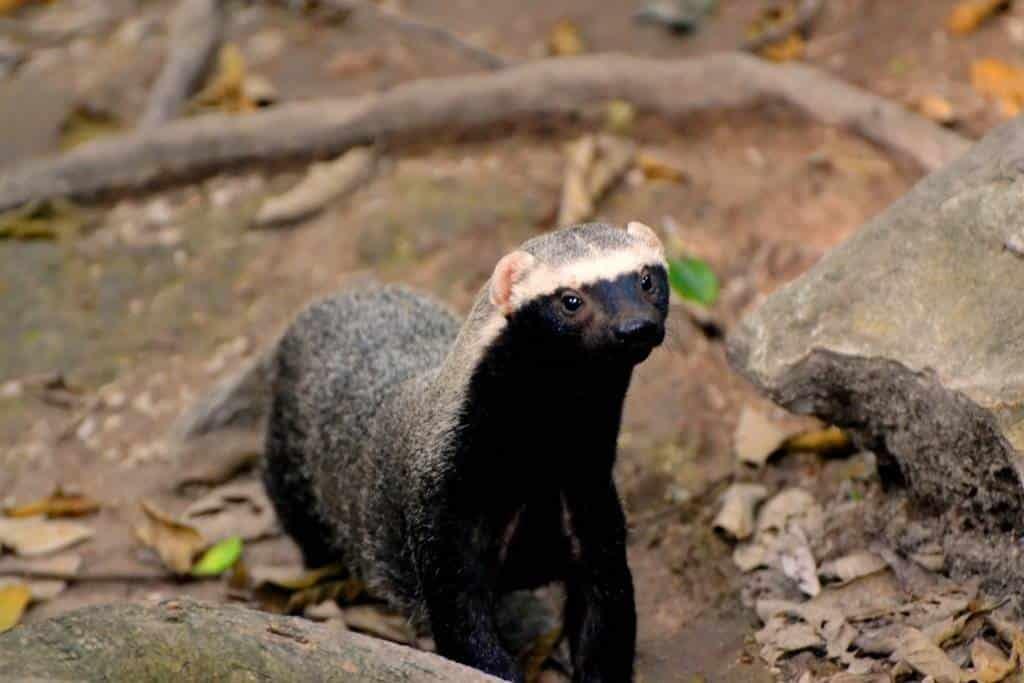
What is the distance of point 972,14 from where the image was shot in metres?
8.60

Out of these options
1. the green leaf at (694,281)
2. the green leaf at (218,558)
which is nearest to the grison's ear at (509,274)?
the green leaf at (218,558)

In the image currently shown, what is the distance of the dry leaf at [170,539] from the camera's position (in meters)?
6.31

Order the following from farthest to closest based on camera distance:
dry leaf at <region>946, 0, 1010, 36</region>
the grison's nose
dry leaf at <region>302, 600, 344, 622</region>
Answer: dry leaf at <region>946, 0, 1010, 36</region>, dry leaf at <region>302, 600, 344, 622</region>, the grison's nose

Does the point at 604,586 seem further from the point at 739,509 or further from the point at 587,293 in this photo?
the point at 587,293

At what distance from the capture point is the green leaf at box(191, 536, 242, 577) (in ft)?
20.9

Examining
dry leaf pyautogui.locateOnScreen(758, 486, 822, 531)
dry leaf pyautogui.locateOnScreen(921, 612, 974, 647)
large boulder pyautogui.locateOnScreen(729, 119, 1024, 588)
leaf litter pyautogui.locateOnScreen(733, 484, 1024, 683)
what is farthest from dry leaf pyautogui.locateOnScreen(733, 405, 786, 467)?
dry leaf pyautogui.locateOnScreen(921, 612, 974, 647)

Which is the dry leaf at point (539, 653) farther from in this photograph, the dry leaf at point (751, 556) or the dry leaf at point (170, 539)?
the dry leaf at point (170, 539)

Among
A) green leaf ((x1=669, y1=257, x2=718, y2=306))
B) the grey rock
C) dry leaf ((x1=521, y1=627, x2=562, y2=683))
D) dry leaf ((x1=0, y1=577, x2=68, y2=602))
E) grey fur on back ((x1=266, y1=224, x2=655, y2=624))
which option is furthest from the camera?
green leaf ((x1=669, y1=257, x2=718, y2=306))

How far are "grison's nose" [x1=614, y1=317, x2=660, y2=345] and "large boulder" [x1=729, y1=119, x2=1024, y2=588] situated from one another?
1125 mm

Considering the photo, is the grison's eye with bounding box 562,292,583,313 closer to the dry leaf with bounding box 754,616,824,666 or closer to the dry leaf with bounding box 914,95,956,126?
the dry leaf with bounding box 754,616,824,666

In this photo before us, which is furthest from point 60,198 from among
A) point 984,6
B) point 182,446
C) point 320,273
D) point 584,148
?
point 984,6

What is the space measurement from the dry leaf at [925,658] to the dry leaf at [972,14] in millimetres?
4931

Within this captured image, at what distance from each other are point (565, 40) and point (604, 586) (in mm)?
5172

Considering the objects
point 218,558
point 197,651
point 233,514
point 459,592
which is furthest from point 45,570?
point 197,651
